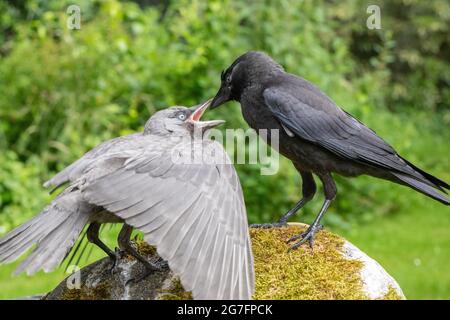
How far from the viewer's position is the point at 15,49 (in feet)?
27.4

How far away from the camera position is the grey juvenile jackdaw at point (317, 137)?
3908 millimetres

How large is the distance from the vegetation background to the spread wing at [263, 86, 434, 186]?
261cm

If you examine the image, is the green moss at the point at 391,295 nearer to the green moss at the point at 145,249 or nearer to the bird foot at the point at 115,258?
the green moss at the point at 145,249

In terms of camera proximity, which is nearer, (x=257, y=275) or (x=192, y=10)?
(x=257, y=275)

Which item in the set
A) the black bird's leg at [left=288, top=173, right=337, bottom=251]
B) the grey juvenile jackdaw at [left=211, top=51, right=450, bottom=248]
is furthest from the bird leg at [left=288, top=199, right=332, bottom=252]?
the grey juvenile jackdaw at [left=211, top=51, right=450, bottom=248]

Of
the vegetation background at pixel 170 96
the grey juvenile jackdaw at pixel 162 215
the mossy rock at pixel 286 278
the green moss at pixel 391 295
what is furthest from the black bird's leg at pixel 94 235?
the vegetation background at pixel 170 96

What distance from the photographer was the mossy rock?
3164 millimetres

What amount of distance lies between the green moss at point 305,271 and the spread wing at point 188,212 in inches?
12.5

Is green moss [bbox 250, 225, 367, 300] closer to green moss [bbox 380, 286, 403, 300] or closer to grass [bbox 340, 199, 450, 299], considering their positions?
green moss [bbox 380, 286, 403, 300]

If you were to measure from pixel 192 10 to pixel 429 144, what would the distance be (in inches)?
226

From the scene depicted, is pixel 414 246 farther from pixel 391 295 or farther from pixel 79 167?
pixel 79 167
